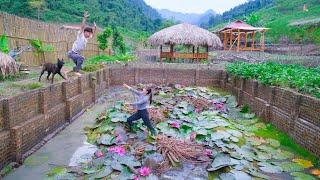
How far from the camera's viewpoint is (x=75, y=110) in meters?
10.5

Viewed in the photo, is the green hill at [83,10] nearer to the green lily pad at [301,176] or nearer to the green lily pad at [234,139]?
the green lily pad at [234,139]

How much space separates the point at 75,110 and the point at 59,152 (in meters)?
3.19

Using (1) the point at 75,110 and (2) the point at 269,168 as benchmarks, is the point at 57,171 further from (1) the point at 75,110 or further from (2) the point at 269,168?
(1) the point at 75,110

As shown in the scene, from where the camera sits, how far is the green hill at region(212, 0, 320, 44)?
111 ft

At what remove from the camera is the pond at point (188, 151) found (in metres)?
6.28

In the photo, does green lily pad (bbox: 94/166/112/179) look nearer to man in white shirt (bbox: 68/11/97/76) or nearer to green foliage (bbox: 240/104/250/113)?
man in white shirt (bbox: 68/11/97/76)

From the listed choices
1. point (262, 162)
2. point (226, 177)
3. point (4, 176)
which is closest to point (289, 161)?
point (262, 162)

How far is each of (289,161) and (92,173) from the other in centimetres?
394

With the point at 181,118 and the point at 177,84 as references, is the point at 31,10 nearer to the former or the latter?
the point at 177,84

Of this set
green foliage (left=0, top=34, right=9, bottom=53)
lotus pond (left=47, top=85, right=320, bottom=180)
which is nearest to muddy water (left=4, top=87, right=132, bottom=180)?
lotus pond (left=47, top=85, right=320, bottom=180)

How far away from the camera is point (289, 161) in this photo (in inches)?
281

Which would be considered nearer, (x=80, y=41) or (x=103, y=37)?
(x=80, y=41)

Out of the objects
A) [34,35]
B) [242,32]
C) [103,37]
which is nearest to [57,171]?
[34,35]

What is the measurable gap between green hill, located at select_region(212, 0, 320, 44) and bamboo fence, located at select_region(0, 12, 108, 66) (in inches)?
913
